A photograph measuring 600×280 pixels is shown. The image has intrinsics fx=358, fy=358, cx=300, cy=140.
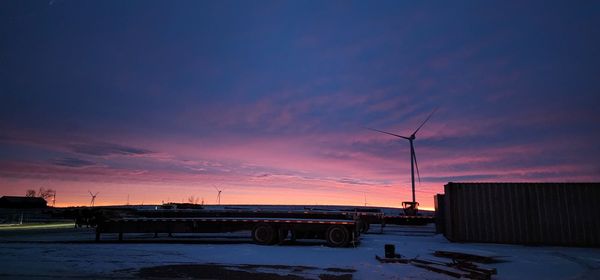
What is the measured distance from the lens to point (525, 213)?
20141 mm

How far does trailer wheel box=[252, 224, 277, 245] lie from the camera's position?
64.1ft

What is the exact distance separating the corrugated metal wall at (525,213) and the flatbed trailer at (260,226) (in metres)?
6.42

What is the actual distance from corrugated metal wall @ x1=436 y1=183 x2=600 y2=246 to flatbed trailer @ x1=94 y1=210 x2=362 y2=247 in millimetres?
6417

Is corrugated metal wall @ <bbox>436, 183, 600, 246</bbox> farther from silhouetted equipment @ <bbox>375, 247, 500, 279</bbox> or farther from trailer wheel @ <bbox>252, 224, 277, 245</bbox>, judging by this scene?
trailer wheel @ <bbox>252, 224, 277, 245</bbox>

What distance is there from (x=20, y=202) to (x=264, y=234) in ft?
407

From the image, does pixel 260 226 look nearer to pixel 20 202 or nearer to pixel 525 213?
pixel 525 213

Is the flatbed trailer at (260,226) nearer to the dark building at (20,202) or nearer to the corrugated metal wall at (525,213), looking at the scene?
the corrugated metal wall at (525,213)

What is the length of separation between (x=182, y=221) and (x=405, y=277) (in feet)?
48.3

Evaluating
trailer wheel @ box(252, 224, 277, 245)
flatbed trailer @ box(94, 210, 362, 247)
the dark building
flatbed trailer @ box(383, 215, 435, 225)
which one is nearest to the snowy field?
flatbed trailer @ box(94, 210, 362, 247)

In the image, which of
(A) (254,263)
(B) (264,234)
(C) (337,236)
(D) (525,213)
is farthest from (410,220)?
(A) (254,263)

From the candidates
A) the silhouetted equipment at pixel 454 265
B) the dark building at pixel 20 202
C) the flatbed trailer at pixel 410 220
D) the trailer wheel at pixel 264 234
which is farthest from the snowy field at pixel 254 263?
the dark building at pixel 20 202

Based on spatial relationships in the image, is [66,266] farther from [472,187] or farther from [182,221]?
[472,187]

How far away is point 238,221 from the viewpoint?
67.5 feet

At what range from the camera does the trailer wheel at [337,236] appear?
1852 centimetres
